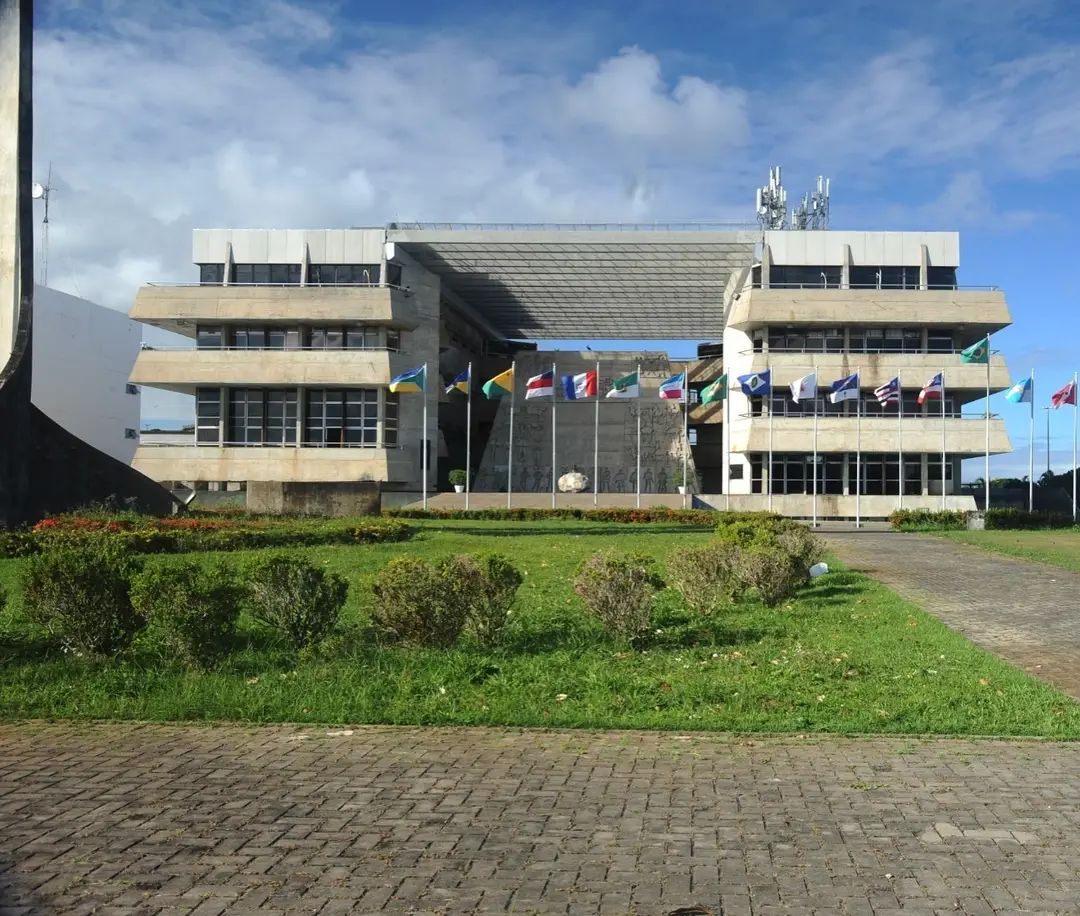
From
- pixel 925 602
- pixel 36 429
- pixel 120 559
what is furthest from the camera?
pixel 36 429

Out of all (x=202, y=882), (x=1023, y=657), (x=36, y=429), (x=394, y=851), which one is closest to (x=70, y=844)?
(x=202, y=882)

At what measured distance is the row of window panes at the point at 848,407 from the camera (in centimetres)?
4997

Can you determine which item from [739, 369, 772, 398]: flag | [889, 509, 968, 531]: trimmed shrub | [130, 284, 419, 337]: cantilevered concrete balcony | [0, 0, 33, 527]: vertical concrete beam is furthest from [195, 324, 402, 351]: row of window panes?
[0, 0, 33, 527]: vertical concrete beam

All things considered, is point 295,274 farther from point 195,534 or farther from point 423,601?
point 423,601

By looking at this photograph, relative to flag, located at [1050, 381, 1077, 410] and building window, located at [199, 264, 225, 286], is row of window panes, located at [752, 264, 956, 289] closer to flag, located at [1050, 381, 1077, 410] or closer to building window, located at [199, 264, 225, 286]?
flag, located at [1050, 381, 1077, 410]

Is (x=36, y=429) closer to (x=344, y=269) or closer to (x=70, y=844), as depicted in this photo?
(x=70, y=844)

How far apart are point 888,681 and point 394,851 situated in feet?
18.1

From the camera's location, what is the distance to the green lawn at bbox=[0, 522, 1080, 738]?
7.75 meters

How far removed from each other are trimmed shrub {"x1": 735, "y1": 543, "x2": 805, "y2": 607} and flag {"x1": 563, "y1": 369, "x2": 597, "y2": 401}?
88.2 ft

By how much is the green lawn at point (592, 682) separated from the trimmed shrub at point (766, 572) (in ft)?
4.57

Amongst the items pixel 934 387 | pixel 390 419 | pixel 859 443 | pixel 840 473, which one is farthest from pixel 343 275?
pixel 934 387

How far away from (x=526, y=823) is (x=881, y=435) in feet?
152

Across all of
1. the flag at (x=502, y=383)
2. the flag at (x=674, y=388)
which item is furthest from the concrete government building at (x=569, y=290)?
the flag at (x=502, y=383)

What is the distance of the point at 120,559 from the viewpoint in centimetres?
979
